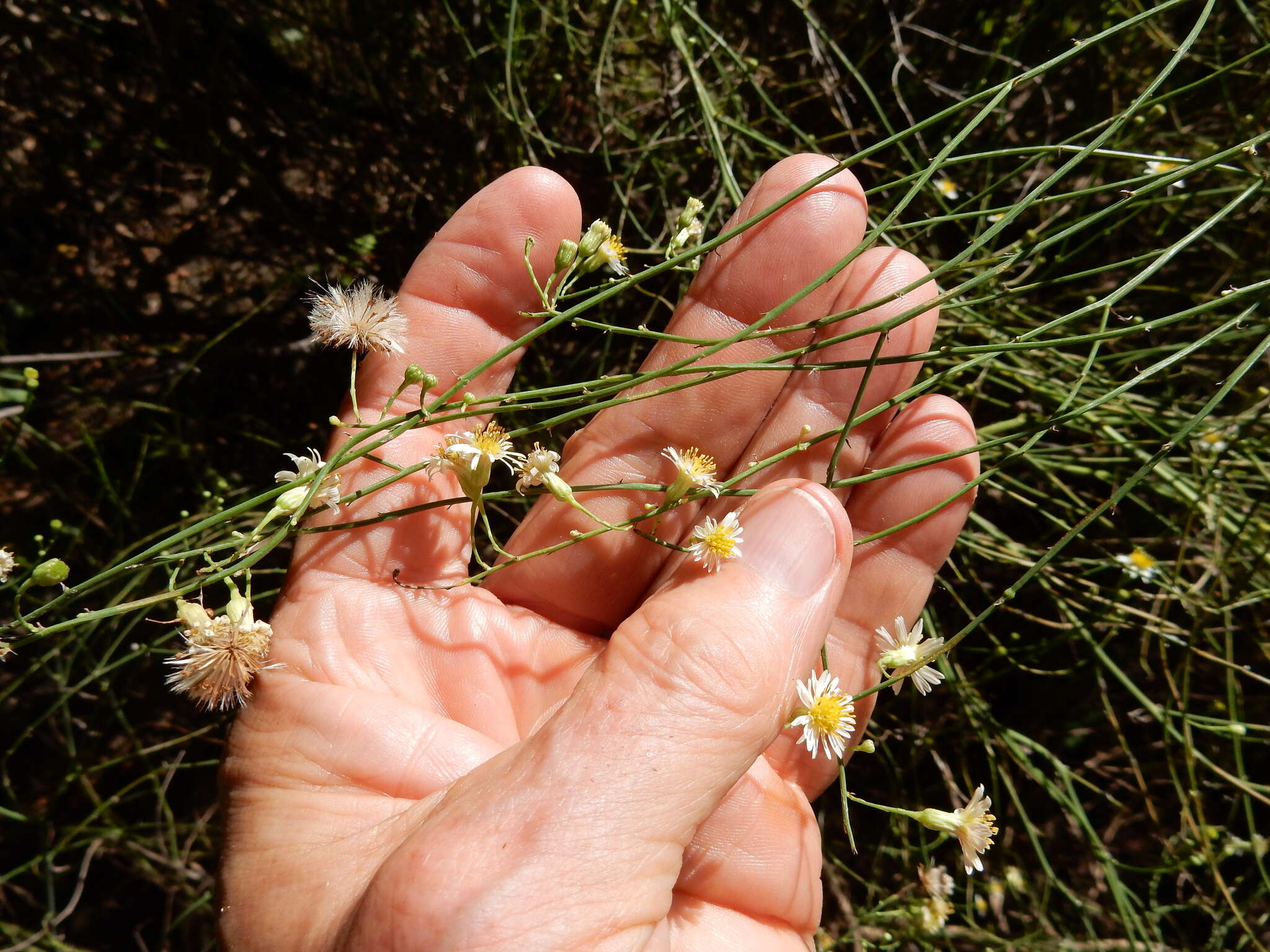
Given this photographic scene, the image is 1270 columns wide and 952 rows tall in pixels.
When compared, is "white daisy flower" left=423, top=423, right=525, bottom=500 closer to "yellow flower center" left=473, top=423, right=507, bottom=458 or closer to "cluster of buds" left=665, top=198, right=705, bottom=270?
"yellow flower center" left=473, top=423, right=507, bottom=458

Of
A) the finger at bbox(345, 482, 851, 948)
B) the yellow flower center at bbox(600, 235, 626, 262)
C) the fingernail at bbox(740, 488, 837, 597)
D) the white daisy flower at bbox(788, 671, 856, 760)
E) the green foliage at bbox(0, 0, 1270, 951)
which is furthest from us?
the green foliage at bbox(0, 0, 1270, 951)

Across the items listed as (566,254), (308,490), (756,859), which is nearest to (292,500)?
(308,490)

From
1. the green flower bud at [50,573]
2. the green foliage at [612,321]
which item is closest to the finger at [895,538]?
the green foliage at [612,321]

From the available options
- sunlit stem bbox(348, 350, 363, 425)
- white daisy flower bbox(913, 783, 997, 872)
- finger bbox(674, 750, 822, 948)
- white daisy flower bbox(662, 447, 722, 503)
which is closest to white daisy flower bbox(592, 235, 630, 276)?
white daisy flower bbox(662, 447, 722, 503)

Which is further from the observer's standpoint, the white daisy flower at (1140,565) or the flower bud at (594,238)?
the white daisy flower at (1140,565)

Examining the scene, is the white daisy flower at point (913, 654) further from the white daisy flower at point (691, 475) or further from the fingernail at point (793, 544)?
the white daisy flower at point (691, 475)

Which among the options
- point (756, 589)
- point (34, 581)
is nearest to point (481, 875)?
point (756, 589)
